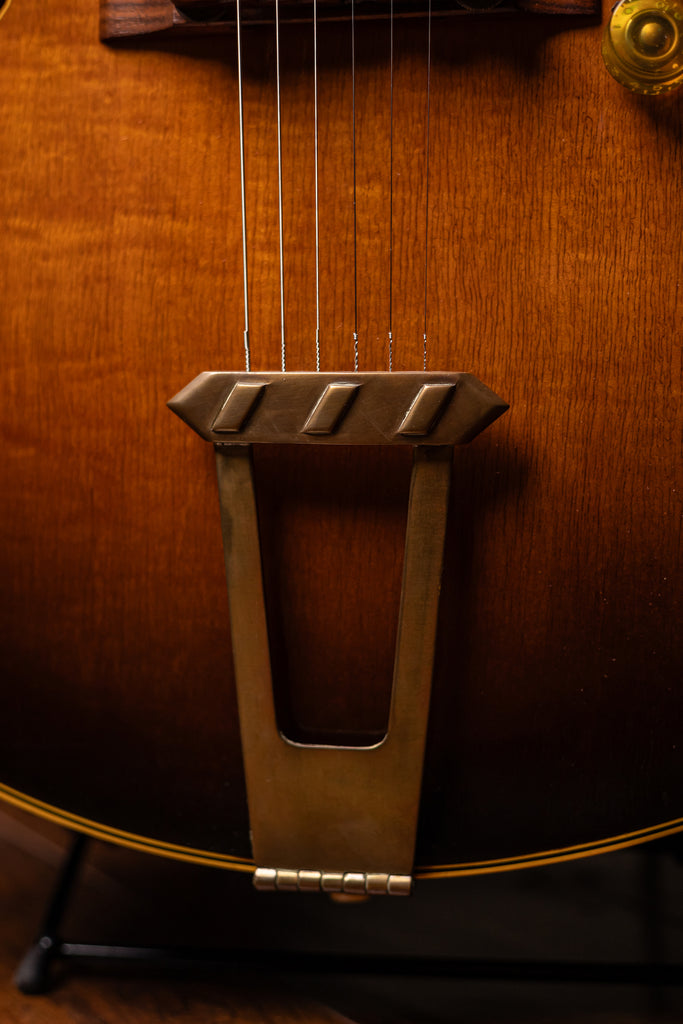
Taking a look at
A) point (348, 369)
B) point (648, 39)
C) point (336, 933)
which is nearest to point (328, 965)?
point (336, 933)

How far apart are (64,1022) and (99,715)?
250 mm

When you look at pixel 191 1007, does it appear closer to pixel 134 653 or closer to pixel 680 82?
pixel 134 653

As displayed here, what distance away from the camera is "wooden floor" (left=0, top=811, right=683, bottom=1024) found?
648mm

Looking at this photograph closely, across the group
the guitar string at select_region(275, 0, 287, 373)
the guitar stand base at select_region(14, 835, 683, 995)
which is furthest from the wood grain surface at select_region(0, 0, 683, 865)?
the guitar stand base at select_region(14, 835, 683, 995)

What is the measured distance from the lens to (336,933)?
781mm

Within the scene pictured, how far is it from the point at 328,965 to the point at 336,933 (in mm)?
142

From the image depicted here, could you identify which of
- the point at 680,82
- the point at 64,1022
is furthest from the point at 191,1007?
the point at 680,82

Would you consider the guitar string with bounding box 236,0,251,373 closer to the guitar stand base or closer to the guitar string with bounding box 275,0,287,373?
the guitar string with bounding box 275,0,287,373

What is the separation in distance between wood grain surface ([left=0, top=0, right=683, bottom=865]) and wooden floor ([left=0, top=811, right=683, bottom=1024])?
0.18m

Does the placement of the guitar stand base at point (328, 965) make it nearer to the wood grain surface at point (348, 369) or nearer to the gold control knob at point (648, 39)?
the wood grain surface at point (348, 369)

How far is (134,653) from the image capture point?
1.80 ft

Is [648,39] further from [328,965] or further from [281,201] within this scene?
[328,965]

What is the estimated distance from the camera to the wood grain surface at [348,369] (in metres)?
0.49

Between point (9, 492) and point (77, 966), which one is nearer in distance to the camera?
point (9, 492)
